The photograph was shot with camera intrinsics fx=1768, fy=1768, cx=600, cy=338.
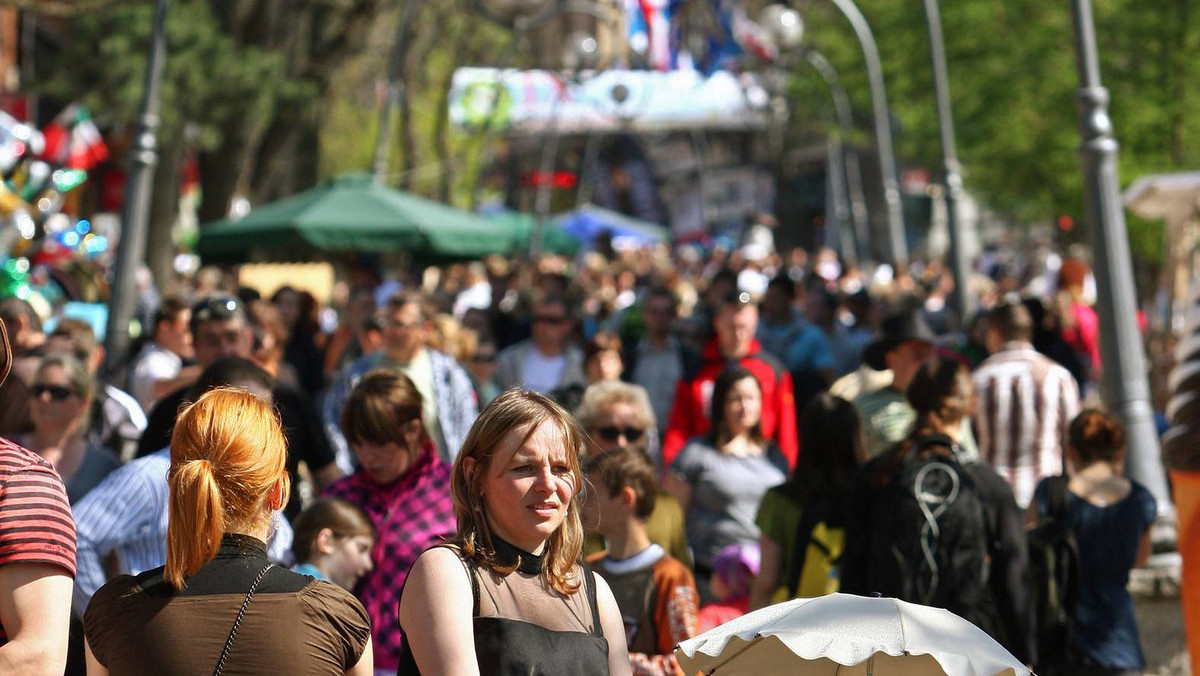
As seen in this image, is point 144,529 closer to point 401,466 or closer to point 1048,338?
point 401,466

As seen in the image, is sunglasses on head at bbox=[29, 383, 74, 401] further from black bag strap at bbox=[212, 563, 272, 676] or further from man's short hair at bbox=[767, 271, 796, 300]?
man's short hair at bbox=[767, 271, 796, 300]

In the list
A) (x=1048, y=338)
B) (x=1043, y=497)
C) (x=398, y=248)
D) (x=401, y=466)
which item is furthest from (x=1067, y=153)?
(x=401, y=466)

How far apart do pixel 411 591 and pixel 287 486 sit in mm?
331

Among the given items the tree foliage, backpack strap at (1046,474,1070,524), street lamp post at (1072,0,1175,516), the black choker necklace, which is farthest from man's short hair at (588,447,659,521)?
the tree foliage

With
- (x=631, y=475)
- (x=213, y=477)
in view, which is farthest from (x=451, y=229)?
(x=213, y=477)

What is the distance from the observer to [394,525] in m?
5.85

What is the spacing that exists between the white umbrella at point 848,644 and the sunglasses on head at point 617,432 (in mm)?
3731

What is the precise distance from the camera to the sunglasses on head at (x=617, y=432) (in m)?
7.49

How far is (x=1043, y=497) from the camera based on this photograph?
701 cm

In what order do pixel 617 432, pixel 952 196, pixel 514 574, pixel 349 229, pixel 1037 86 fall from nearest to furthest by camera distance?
pixel 514 574, pixel 617 432, pixel 952 196, pixel 349 229, pixel 1037 86

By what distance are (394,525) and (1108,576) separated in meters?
2.79

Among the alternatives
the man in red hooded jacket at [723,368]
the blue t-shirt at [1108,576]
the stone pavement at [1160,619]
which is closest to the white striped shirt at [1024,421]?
the stone pavement at [1160,619]

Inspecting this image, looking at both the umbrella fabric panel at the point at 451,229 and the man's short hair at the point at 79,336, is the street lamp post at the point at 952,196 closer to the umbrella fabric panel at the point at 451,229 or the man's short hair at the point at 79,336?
the umbrella fabric panel at the point at 451,229

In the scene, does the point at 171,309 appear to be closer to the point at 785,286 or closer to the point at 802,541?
the point at 785,286
